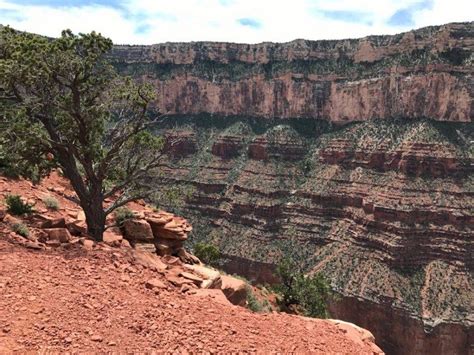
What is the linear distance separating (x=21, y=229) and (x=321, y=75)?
101159 mm

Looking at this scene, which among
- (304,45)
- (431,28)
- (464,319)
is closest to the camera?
(464,319)

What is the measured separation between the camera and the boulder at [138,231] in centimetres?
2047

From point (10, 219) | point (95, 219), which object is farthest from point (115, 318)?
point (10, 219)

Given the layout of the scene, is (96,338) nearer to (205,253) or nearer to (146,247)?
(146,247)

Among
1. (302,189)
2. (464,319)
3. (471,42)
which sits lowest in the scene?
(464,319)

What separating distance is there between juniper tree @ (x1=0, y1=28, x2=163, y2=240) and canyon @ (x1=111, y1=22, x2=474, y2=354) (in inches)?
2250

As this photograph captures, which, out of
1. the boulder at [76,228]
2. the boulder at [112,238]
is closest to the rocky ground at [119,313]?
the boulder at [112,238]

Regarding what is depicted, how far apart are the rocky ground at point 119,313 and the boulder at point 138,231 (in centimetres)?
370

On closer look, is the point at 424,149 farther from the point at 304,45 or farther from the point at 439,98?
the point at 304,45

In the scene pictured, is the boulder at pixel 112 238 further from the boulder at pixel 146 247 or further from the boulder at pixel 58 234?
the boulder at pixel 58 234

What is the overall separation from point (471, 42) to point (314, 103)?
121ft

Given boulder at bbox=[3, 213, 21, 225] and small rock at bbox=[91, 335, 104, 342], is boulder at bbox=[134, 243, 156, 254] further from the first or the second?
small rock at bbox=[91, 335, 104, 342]

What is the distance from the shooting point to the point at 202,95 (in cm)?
12381

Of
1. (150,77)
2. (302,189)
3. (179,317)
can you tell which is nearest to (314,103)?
(302,189)
